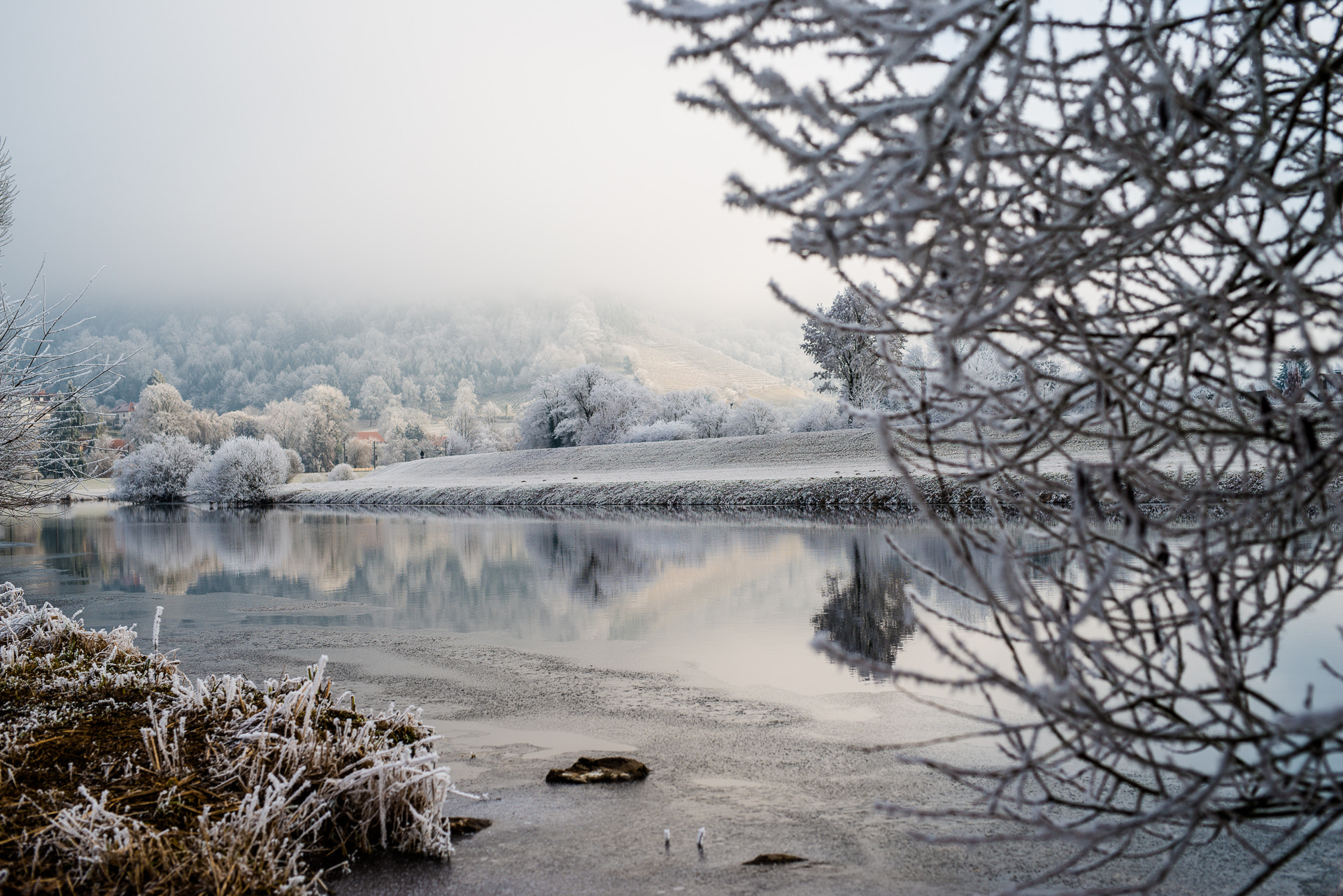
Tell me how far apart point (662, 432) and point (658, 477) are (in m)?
18.3

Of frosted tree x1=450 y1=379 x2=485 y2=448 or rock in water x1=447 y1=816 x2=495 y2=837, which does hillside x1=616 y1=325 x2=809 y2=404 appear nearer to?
frosted tree x1=450 y1=379 x2=485 y2=448

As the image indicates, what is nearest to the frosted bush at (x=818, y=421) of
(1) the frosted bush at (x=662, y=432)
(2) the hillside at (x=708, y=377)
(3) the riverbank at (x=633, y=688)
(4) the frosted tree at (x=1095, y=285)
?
(1) the frosted bush at (x=662, y=432)

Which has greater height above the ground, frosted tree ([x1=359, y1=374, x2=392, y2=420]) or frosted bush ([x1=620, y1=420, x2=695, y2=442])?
frosted tree ([x1=359, y1=374, x2=392, y2=420])

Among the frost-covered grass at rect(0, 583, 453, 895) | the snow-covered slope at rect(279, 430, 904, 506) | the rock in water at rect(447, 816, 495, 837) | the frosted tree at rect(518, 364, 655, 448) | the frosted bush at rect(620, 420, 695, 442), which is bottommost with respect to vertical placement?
the rock in water at rect(447, 816, 495, 837)

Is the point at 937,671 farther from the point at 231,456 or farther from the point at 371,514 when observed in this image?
the point at 231,456

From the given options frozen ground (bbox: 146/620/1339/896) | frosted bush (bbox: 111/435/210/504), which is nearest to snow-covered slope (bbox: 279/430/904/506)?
frosted bush (bbox: 111/435/210/504)

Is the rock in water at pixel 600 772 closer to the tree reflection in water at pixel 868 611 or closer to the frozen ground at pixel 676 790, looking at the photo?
the frozen ground at pixel 676 790

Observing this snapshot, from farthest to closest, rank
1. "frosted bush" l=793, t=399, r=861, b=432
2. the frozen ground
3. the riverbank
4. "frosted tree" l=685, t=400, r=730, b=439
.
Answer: "frosted tree" l=685, t=400, r=730, b=439 < "frosted bush" l=793, t=399, r=861, b=432 < the riverbank < the frozen ground

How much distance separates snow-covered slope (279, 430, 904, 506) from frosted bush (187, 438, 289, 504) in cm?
151

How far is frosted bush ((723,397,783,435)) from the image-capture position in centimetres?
5897

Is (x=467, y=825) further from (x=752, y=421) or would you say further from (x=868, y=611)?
(x=752, y=421)

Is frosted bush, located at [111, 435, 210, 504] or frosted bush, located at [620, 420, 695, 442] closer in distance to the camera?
frosted bush, located at [111, 435, 210, 504]

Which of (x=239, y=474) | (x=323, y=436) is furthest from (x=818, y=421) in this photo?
(x=323, y=436)

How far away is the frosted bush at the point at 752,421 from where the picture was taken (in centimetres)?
5897
